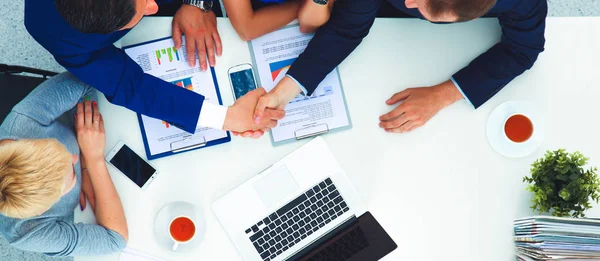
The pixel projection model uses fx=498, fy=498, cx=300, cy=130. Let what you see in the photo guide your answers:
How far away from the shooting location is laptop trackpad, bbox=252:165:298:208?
50.1 inches

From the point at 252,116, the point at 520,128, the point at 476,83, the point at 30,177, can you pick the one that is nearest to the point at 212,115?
the point at 252,116

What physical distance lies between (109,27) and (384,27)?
676 millimetres

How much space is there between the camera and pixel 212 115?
1.25 metres

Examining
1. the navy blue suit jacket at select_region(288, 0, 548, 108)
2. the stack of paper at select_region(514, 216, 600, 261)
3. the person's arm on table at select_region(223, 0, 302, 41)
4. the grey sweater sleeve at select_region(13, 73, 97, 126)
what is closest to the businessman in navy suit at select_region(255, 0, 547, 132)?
the navy blue suit jacket at select_region(288, 0, 548, 108)

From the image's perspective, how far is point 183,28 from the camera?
1294 mm

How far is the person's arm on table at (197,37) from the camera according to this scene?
4.17ft

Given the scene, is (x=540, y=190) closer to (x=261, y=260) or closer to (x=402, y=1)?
(x=402, y=1)

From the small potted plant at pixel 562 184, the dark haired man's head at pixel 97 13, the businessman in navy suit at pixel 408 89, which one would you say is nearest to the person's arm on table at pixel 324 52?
the businessman in navy suit at pixel 408 89

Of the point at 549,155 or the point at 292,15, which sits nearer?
the point at 549,155

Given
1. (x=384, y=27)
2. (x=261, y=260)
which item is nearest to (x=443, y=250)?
(x=261, y=260)

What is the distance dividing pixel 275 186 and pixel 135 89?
0.42 meters

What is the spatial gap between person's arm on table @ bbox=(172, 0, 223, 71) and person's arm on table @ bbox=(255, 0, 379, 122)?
18 centimetres

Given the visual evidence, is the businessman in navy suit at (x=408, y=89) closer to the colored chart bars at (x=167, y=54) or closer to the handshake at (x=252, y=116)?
the handshake at (x=252, y=116)

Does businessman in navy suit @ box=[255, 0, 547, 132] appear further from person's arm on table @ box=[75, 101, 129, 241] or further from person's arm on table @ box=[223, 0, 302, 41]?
person's arm on table @ box=[75, 101, 129, 241]
